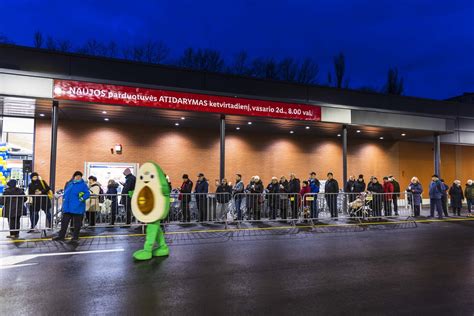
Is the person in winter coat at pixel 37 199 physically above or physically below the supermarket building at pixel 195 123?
below

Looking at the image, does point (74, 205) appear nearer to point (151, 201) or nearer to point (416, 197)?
point (151, 201)

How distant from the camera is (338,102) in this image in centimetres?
1917

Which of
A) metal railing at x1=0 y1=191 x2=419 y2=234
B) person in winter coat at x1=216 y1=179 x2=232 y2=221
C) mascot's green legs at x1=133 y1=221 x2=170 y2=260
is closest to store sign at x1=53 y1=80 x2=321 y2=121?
metal railing at x1=0 y1=191 x2=419 y2=234

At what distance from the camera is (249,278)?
5.92 m

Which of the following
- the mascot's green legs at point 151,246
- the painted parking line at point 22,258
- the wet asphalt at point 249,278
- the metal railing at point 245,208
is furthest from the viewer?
the metal railing at point 245,208

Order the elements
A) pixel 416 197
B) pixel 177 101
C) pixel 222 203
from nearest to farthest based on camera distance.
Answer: pixel 222 203
pixel 177 101
pixel 416 197

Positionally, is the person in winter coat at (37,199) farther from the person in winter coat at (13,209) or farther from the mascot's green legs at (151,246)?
the mascot's green legs at (151,246)

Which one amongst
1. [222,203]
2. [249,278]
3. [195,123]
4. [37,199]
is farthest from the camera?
[195,123]

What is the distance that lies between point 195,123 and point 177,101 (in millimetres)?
3516

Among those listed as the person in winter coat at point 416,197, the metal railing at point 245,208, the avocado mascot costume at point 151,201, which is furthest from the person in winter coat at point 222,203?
the person in winter coat at point 416,197

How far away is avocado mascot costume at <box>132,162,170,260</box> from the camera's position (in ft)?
24.1

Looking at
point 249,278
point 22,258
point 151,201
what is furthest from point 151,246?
point 22,258

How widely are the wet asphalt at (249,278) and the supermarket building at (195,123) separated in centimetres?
580

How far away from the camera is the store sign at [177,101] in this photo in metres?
12.3
